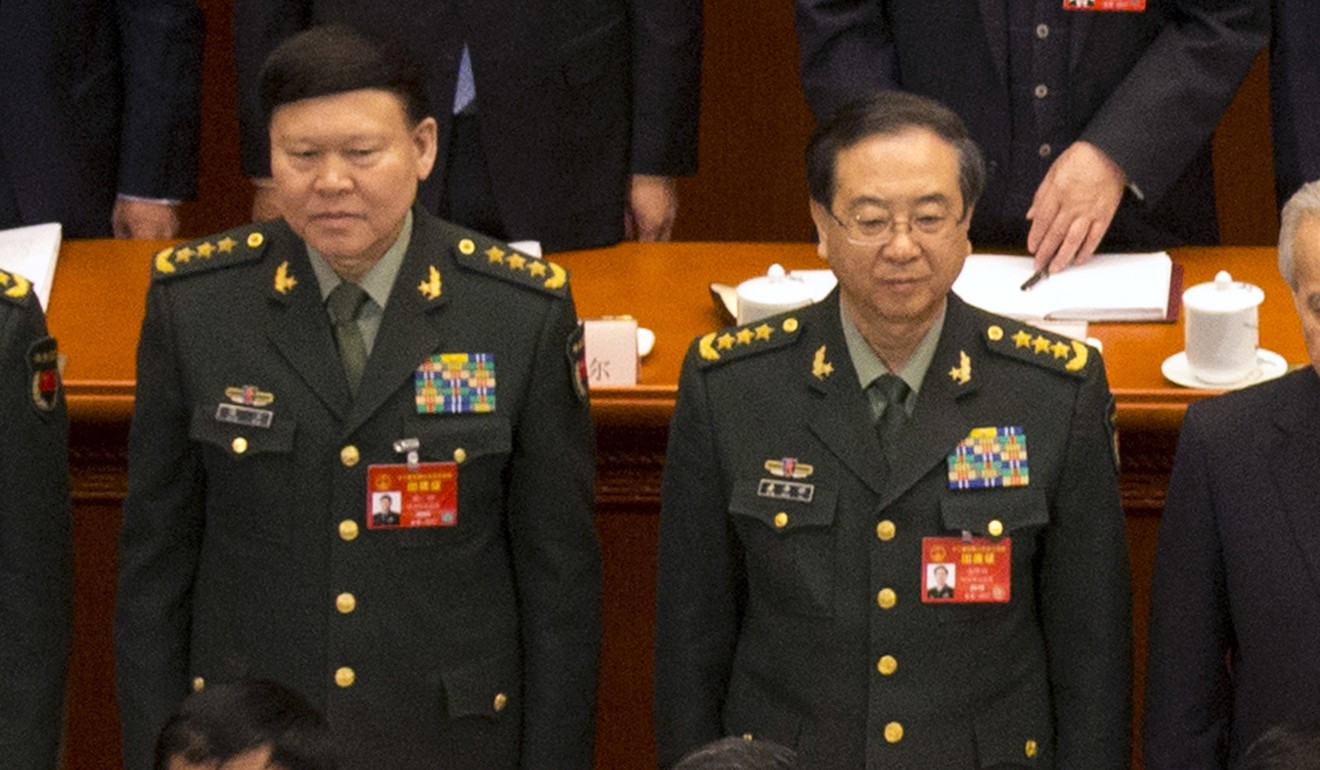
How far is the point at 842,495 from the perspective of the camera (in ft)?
8.92

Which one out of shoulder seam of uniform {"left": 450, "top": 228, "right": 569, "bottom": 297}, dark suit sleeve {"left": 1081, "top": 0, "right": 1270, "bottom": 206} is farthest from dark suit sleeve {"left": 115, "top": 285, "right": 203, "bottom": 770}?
dark suit sleeve {"left": 1081, "top": 0, "right": 1270, "bottom": 206}

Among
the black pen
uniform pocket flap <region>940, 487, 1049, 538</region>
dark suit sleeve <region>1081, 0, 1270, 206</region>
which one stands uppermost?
dark suit sleeve <region>1081, 0, 1270, 206</region>

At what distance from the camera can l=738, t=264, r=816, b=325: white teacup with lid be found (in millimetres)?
3246

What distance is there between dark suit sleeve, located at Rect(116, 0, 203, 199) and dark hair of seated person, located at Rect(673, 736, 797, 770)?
2022 mm

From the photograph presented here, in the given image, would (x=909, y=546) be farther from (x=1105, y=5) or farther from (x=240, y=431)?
(x=1105, y=5)

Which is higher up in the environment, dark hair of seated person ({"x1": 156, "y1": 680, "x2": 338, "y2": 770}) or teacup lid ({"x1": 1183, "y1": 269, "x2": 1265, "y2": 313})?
teacup lid ({"x1": 1183, "y1": 269, "x2": 1265, "y2": 313})

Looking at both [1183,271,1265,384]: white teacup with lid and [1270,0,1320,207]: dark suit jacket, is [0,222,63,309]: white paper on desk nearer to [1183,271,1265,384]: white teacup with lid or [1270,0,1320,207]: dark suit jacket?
[1183,271,1265,384]: white teacup with lid

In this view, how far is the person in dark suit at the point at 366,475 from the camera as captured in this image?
280cm

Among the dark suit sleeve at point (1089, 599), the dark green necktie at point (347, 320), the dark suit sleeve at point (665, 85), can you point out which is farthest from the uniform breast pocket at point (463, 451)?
the dark suit sleeve at point (665, 85)

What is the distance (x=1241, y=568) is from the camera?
2664 mm

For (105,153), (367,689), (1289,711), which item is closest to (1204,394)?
(1289,711)

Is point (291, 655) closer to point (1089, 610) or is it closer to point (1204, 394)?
point (1089, 610)

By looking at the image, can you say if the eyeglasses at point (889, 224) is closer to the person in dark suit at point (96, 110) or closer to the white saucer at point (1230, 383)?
the white saucer at point (1230, 383)

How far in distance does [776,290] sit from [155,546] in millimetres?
916
